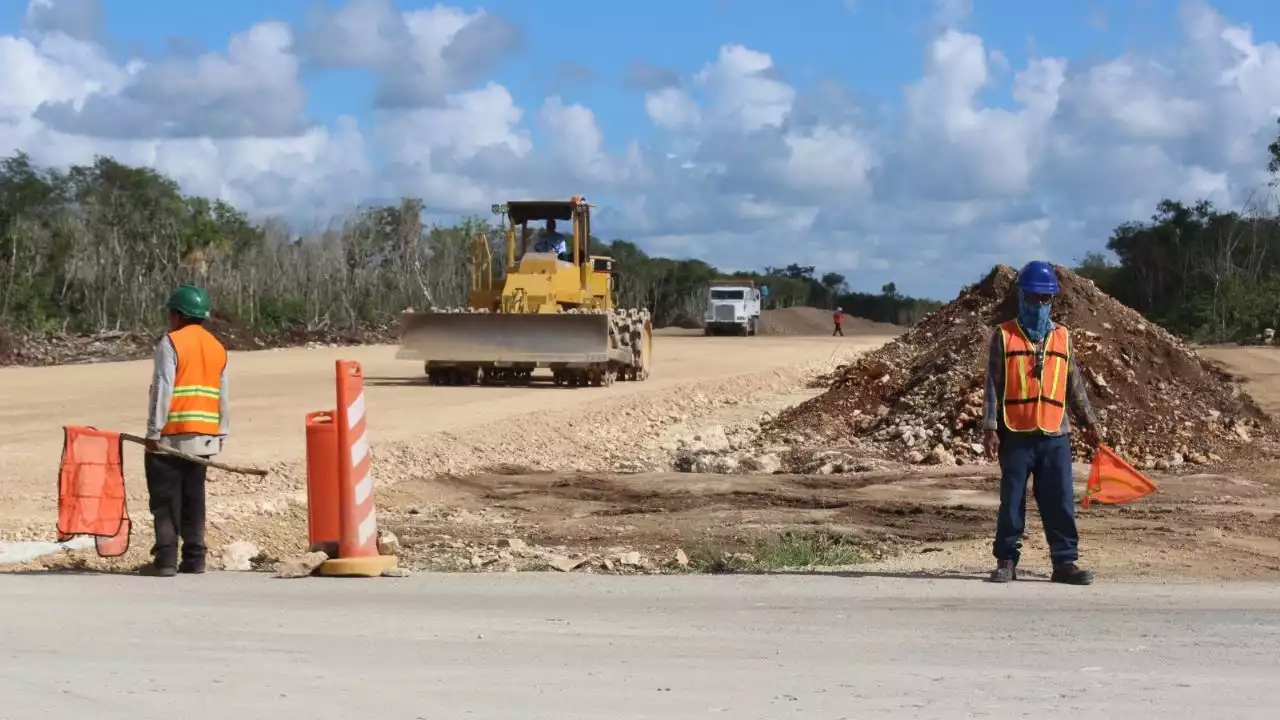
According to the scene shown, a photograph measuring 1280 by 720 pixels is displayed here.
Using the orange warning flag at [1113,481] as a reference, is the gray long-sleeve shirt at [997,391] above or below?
above

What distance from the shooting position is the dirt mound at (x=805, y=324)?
275ft

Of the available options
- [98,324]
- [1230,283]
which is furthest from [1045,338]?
[1230,283]

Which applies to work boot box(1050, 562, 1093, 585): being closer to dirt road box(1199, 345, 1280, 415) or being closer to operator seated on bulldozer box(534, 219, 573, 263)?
dirt road box(1199, 345, 1280, 415)

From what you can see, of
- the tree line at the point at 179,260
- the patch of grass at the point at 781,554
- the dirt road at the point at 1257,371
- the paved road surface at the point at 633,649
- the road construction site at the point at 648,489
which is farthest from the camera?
the tree line at the point at 179,260

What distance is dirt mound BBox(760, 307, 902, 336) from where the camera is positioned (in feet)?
275

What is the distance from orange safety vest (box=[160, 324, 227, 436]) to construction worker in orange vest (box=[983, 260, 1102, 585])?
4661mm

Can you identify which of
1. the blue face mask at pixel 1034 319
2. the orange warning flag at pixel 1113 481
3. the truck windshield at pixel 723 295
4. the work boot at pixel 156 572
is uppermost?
the truck windshield at pixel 723 295

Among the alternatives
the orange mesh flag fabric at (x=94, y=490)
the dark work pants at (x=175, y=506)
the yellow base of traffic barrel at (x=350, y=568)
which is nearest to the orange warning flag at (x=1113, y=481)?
the yellow base of traffic barrel at (x=350, y=568)

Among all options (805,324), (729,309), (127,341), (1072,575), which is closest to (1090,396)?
(1072,575)

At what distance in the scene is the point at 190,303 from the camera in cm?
1000

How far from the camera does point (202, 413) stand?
995 centimetres

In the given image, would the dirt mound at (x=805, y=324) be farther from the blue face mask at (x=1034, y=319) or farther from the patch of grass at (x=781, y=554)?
the blue face mask at (x=1034, y=319)

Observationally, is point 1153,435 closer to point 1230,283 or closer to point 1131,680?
point 1131,680

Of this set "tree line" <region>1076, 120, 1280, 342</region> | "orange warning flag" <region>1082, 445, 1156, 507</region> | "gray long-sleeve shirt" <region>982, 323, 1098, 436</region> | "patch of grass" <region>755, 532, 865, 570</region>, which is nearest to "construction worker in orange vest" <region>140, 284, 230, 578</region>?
"patch of grass" <region>755, 532, 865, 570</region>
